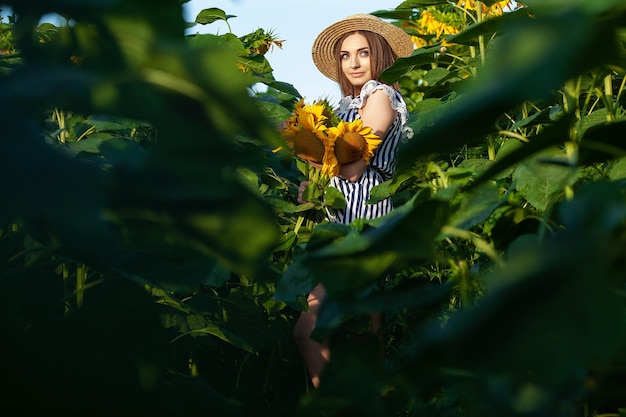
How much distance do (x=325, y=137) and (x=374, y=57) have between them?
3.32ft

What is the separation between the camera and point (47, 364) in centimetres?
55

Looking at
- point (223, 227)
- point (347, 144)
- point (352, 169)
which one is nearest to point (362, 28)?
point (352, 169)

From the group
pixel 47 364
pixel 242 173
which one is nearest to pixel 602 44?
pixel 47 364

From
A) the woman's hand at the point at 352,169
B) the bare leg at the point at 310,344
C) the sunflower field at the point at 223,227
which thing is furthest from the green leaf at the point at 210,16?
the sunflower field at the point at 223,227

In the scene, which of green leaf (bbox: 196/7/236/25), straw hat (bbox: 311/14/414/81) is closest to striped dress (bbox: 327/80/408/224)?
straw hat (bbox: 311/14/414/81)

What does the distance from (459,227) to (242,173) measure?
156 cm

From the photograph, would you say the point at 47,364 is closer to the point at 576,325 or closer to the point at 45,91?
the point at 45,91

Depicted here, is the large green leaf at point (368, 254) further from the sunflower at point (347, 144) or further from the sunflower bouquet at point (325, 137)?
the sunflower at point (347, 144)

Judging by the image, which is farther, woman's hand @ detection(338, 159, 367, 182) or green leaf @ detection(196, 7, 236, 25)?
green leaf @ detection(196, 7, 236, 25)

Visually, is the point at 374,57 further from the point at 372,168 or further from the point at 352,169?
the point at 352,169

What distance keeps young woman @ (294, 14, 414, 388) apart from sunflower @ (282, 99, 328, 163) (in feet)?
0.49

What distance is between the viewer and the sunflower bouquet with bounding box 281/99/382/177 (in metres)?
2.50

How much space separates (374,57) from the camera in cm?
348

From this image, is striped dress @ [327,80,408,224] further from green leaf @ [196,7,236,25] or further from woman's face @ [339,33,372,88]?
green leaf @ [196,7,236,25]
